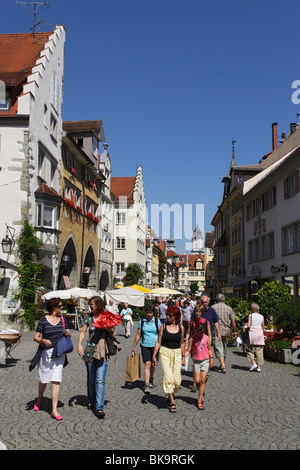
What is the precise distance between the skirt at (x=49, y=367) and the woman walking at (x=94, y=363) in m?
0.41

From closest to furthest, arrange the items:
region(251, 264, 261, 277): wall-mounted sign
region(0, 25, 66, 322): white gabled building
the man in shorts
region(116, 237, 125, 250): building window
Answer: the man in shorts → region(0, 25, 66, 322): white gabled building → region(251, 264, 261, 277): wall-mounted sign → region(116, 237, 125, 250): building window

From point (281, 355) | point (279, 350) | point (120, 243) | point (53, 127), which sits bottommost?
point (281, 355)

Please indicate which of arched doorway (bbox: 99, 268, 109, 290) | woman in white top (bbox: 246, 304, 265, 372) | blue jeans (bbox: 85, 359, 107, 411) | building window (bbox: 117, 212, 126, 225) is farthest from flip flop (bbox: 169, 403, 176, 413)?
building window (bbox: 117, 212, 126, 225)

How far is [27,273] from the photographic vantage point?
21.6 m

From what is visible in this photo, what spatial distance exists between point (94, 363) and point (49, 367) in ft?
2.18

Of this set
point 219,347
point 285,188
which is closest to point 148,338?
point 219,347

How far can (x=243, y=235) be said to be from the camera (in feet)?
128

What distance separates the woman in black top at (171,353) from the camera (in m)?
7.73

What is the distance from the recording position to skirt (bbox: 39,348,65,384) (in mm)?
7289

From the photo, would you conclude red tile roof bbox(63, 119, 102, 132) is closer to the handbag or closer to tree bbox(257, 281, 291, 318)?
tree bbox(257, 281, 291, 318)

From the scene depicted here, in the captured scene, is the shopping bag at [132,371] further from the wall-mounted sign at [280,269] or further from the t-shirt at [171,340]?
the wall-mounted sign at [280,269]

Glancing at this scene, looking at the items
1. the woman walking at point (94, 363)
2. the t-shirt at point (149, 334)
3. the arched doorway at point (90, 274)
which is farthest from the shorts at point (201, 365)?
the arched doorway at point (90, 274)

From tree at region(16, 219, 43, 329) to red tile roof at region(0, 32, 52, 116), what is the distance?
579 cm

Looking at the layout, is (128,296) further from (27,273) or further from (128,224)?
(128,224)
